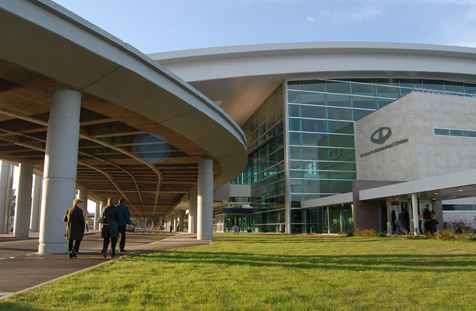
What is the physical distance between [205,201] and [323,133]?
54.6 ft

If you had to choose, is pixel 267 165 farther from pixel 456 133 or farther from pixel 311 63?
pixel 456 133

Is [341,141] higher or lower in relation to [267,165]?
higher

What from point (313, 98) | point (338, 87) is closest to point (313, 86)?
point (313, 98)

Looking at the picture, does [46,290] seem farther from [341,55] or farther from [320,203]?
[341,55]

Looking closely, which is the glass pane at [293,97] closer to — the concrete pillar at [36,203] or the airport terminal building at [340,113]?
the airport terminal building at [340,113]

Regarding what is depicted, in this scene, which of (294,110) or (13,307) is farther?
(294,110)

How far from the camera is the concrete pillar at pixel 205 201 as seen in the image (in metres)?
22.2

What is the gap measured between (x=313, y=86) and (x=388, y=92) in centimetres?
720

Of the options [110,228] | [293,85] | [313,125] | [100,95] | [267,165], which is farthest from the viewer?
[267,165]

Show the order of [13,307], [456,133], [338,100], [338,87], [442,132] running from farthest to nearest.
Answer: [338,87], [338,100], [456,133], [442,132], [13,307]

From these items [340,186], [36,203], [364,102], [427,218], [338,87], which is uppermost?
[338,87]

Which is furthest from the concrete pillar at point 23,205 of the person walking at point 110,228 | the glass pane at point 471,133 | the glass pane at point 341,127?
the glass pane at point 471,133

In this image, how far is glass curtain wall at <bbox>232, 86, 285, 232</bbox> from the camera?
3641 centimetres

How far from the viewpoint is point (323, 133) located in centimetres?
3516
